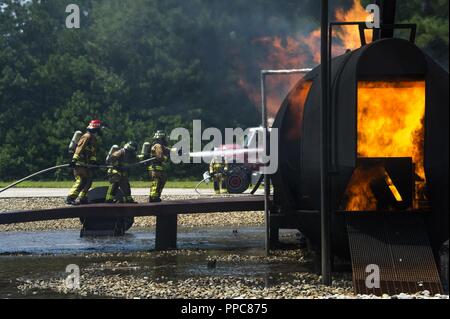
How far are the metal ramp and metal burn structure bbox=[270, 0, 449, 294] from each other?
0.01m

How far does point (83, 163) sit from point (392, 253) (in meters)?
7.77

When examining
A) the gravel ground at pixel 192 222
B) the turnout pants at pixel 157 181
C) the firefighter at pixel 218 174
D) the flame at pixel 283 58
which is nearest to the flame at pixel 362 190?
the turnout pants at pixel 157 181

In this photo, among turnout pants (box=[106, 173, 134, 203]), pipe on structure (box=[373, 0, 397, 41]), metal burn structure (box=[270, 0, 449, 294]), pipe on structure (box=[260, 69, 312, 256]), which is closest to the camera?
metal burn structure (box=[270, 0, 449, 294])

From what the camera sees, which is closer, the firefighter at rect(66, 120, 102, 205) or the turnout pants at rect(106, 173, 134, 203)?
the firefighter at rect(66, 120, 102, 205)

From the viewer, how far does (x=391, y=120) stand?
10.3m

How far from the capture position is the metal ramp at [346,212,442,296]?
945 cm

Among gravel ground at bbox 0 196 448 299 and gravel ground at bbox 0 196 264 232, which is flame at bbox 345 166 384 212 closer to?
gravel ground at bbox 0 196 448 299

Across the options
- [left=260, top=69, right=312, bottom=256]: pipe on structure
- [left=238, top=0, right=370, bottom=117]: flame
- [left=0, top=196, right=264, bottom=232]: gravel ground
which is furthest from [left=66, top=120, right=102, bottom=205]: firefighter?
[left=238, top=0, right=370, bottom=117]: flame

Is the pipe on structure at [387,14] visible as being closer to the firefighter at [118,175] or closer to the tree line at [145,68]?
the firefighter at [118,175]

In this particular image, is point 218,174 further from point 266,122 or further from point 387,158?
point 387,158

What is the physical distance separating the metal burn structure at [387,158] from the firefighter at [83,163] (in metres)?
6.42

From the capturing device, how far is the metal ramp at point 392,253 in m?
9.45

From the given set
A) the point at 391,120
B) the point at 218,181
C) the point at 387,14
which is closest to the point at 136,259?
the point at 391,120
